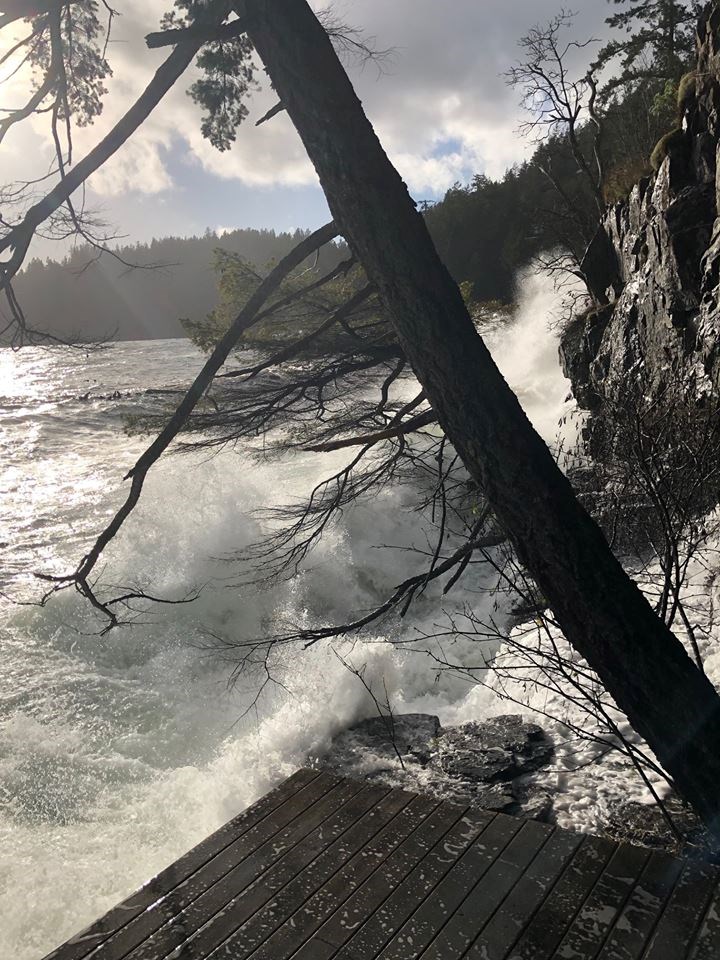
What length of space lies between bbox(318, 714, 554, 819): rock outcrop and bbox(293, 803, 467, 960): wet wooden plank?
56.0 inches

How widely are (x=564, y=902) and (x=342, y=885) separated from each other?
41.1 inches

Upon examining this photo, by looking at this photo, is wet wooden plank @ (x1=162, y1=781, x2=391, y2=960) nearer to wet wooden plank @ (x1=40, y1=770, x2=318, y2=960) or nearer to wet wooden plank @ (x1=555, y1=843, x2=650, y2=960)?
wet wooden plank @ (x1=40, y1=770, x2=318, y2=960)

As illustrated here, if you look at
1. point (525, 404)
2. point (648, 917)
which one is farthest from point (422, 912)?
point (525, 404)

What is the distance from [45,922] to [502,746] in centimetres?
375

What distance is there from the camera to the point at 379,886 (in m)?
3.34

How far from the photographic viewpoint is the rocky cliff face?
790 centimetres

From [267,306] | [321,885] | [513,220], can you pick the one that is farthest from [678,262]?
[513,220]

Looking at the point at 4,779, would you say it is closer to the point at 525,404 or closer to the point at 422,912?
the point at 422,912

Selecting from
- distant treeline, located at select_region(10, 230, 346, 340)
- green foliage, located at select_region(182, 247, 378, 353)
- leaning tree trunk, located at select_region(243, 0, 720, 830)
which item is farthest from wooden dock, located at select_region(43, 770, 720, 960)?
distant treeline, located at select_region(10, 230, 346, 340)

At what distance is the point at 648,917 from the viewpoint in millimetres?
2900

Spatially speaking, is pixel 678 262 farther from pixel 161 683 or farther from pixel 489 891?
pixel 161 683

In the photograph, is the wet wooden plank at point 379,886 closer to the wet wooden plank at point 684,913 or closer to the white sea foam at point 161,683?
the wet wooden plank at point 684,913

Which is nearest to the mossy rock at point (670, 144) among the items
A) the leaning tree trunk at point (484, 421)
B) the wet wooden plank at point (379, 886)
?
the leaning tree trunk at point (484, 421)

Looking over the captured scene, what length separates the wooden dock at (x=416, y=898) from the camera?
9.43ft
